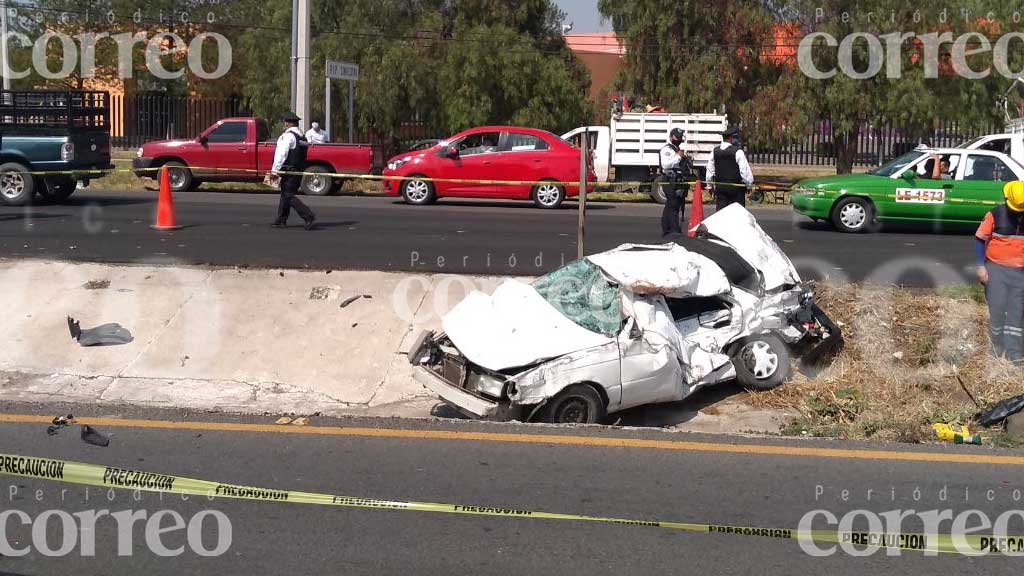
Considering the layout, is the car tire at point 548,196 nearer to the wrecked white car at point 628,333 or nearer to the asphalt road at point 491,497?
the wrecked white car at point 628,333

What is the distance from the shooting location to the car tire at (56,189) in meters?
18.5

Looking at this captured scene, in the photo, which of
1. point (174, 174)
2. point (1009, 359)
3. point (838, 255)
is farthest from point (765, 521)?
point (174, 174)

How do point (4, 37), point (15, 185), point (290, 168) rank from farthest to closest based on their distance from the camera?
point (4, 37) < point (15, 185) < point (290, 168)

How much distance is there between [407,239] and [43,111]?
8.07 metres

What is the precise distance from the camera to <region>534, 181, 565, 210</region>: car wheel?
68.3 ft

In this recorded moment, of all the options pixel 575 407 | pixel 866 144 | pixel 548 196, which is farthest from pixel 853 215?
pixel 866 144

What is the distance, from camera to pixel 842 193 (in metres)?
17.5

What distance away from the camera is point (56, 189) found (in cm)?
1905

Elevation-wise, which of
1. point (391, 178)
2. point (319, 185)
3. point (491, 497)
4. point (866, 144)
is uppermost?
point (866, 144)

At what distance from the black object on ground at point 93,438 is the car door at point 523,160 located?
14155mm

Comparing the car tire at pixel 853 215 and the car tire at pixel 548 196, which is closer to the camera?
the car tire at pixel 853 215

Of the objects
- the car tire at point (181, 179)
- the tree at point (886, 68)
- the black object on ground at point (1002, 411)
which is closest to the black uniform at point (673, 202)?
the black object on ground at point (1002, 411)

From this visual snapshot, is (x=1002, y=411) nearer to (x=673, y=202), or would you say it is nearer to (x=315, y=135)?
(x=673, y=202)

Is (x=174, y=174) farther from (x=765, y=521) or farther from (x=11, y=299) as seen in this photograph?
(x=765, y=521)
